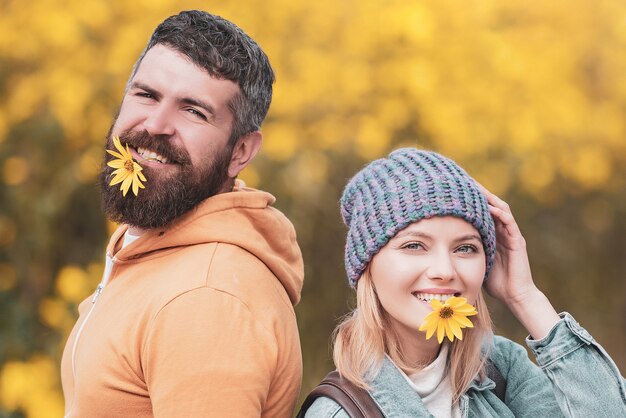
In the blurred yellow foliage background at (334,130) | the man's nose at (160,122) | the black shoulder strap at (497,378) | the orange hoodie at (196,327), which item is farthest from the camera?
the blurred yellow foliage background at (334,130)

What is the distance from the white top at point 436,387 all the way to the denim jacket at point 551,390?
3 cm

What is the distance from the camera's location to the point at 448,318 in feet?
7.45

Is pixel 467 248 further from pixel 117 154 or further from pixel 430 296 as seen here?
pixel 117 154

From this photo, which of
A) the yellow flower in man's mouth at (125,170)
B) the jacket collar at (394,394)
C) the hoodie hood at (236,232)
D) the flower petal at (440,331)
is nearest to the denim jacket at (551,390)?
the jacket collar at (394,394)

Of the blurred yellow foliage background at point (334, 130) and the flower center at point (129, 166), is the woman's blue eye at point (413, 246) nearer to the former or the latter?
the flower center at point (129, 166)

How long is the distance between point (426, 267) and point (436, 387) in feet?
1.05

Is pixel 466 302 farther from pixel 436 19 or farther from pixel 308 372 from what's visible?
pixel 436 19

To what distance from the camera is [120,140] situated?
2.52 meters


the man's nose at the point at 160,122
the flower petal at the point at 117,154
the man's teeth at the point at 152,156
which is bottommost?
the flower petal at the point at 117,154

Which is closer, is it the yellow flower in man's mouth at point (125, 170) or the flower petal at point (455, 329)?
the flower petal at point (455, 329)

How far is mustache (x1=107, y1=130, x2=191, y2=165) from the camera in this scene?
2.46 meters

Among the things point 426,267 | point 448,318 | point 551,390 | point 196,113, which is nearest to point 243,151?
point 196,113

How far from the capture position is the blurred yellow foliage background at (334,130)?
436cm

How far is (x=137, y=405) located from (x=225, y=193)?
59 cm
